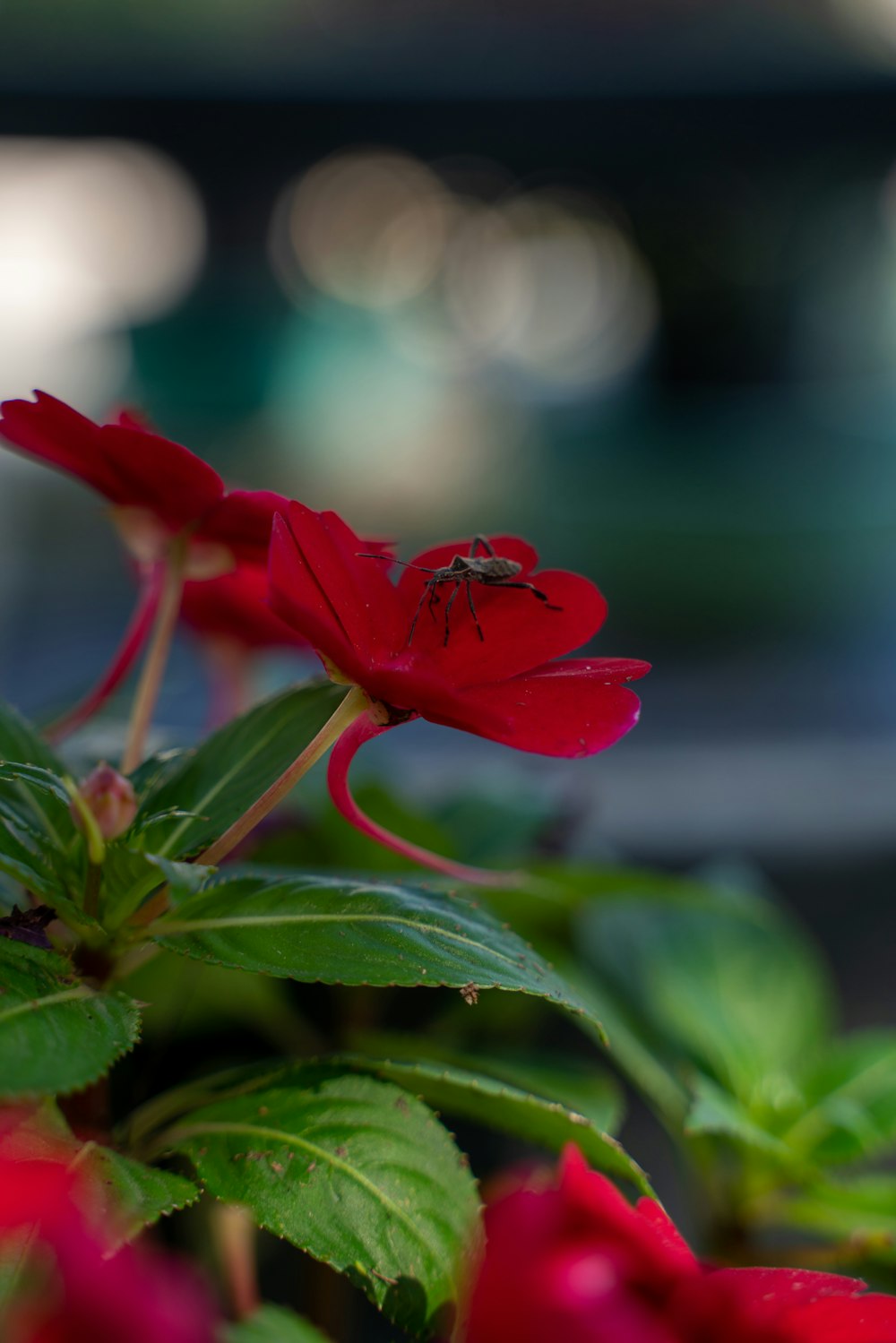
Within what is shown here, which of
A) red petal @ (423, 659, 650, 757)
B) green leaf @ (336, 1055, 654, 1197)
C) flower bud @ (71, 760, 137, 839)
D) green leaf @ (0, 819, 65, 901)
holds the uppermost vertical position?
red petal @ (423, 659, 650, 757)

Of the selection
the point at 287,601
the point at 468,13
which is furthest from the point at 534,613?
the point at 468,13

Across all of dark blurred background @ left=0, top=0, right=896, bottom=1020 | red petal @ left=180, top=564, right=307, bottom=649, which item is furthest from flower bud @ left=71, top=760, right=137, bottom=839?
dark blurred background @ left=0, top=0, right=896, bottom=1020

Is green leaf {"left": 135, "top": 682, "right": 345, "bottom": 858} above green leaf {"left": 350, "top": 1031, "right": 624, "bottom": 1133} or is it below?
above

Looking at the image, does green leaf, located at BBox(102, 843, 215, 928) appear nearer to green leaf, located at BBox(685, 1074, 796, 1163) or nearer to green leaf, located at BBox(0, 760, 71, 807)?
green leaf, located at BBox(0, 760, 71, 807)

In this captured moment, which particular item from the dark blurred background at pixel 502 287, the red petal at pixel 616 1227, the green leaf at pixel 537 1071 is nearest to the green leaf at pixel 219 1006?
the green leaf at pixel 537 1071

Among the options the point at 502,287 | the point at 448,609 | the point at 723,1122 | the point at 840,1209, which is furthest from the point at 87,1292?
the point at 502,287

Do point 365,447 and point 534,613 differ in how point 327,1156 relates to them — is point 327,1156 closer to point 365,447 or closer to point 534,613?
point 534,613

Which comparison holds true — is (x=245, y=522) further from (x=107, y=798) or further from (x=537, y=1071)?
(x=537, y=1071)
